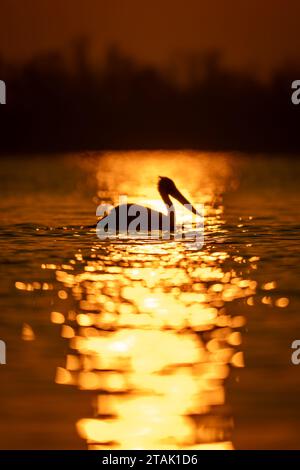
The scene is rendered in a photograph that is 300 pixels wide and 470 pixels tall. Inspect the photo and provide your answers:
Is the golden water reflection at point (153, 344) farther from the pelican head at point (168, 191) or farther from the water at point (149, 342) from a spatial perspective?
the pelican head at point (168, 191)

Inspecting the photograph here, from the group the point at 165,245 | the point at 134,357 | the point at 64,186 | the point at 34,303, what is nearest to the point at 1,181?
the point at 64,186

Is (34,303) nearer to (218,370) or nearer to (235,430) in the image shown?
(218,370)

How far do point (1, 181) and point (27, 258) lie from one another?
2541 cm

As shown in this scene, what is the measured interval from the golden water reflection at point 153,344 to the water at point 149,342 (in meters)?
0.01

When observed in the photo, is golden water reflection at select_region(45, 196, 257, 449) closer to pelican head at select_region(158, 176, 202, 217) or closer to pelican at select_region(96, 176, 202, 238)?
pelican at select_region(96, 176, 202, 238)

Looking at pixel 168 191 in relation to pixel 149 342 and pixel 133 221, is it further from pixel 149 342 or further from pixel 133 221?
pixel 149 342

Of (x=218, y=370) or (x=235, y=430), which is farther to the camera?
(x=218, y=370)

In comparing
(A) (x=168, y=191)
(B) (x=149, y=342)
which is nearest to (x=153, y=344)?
(B) (x=149, y=342)

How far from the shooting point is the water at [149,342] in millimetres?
6766

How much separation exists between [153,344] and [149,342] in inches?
3.0

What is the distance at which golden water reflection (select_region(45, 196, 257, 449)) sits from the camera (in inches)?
267

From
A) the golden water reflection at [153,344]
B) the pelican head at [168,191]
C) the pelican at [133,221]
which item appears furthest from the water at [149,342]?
the pelican head at [168,191]

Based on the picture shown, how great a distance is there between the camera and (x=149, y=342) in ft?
28.7
